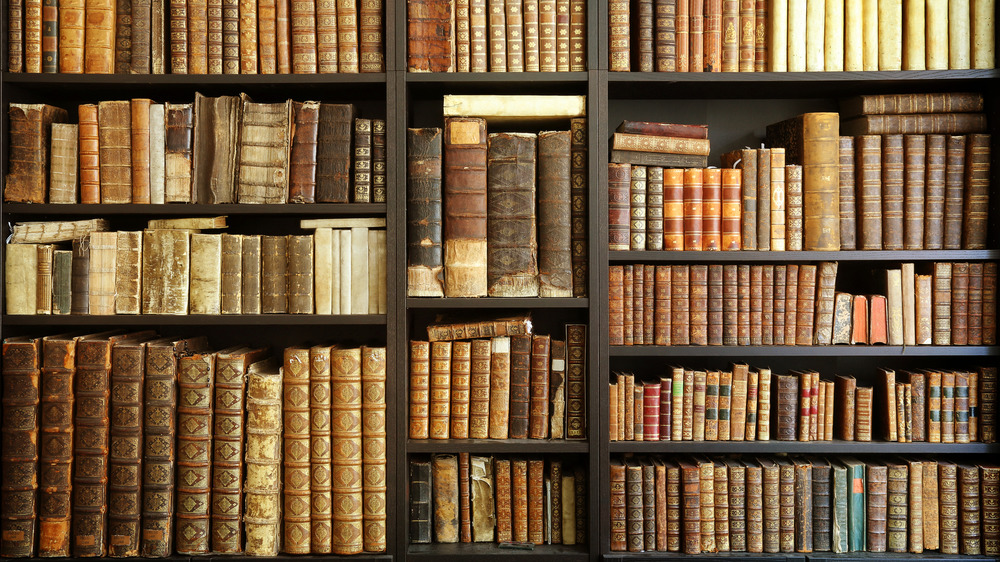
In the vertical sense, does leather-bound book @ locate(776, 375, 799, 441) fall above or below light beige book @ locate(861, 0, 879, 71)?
below

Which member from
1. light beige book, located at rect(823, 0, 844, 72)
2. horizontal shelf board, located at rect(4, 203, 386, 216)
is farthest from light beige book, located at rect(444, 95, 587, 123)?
light beige book, located at rect(823, 0, 844, 72)

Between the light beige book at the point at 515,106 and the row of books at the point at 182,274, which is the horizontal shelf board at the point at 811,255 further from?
the row of books at the point at 182,274

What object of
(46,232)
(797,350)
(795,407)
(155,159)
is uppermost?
(155,159)

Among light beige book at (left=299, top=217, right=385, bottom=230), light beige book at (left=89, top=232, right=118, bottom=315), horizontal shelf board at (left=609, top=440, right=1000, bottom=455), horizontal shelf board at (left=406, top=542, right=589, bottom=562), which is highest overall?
light beige book at (left=299, top=217, right=385, bottom=230)

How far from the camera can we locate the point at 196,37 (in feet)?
6.25

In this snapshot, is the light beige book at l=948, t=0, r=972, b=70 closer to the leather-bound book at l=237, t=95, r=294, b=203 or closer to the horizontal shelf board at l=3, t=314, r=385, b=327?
the horizontal shelf board at l=3, t=314, r=385, b=327

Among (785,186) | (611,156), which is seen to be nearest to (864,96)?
(785,186)

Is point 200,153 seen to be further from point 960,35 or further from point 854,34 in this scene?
point 960,35

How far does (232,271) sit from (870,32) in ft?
6.90

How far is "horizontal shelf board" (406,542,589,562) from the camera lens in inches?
75.0

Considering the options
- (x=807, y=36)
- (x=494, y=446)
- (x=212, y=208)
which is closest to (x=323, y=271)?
(x=212, y=208)

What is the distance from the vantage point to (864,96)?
1955mm

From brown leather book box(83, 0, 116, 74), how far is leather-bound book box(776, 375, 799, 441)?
2306mm

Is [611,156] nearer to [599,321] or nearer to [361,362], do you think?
[599,321]
